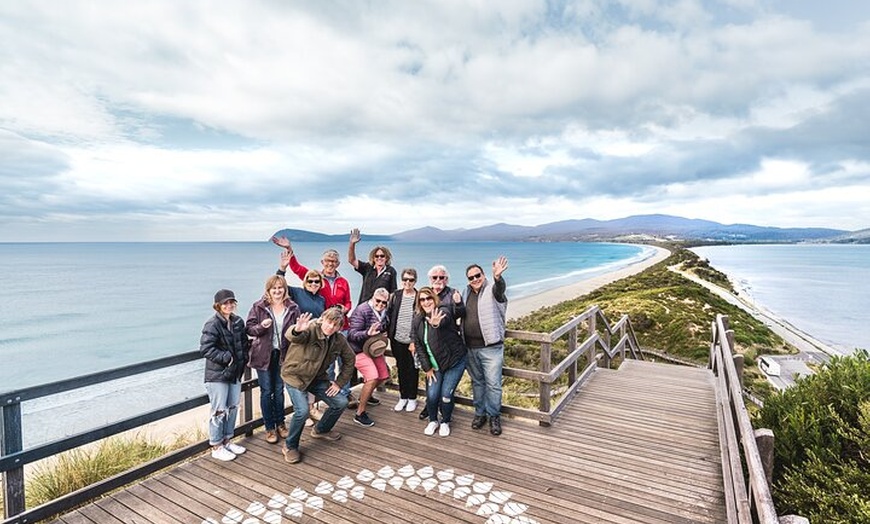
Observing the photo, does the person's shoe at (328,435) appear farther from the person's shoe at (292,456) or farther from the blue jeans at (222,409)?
the blue jeans at (222,409)

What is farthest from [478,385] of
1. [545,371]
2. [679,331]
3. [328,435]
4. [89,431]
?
[679,331]

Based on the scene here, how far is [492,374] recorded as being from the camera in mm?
4844

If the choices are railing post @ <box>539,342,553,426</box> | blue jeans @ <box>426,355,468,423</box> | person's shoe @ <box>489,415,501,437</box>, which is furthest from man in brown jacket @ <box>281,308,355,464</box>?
railing post @ <box>539,342,553,426</box>

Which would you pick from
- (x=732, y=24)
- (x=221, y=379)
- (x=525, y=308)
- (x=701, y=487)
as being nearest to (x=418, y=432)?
(x=221, y=379)

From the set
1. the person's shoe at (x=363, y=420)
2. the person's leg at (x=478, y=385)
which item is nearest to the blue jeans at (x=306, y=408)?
the person's shoe at (x=363, y=420)

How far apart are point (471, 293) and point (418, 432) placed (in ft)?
5.37

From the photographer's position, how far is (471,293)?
4.83 m

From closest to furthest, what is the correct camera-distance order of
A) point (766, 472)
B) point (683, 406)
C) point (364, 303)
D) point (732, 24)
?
point (766, 472), point (364, 303), point (683, 406), point (732, 24)

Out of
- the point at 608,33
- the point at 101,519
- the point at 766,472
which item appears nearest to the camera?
the point at 766,472

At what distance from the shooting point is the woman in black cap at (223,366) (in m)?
4.01

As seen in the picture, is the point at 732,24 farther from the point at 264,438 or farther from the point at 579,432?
the point at 264,438

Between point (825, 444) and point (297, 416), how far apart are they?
13.8 ft

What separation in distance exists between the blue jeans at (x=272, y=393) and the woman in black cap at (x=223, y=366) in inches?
9.7

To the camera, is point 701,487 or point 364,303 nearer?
point 701,487
